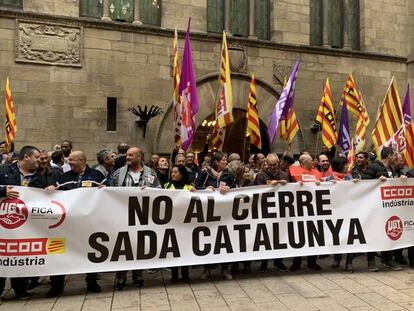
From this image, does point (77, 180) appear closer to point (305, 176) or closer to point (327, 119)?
point (305, 176)

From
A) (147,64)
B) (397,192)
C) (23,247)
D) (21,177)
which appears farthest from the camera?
(147,64)

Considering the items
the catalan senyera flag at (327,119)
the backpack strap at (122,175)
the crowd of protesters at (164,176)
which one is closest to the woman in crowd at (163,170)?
the crowd of protesters at (164,176)

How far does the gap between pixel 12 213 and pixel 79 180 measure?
924 mm

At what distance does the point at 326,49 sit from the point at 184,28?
16.4ft

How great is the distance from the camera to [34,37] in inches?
434

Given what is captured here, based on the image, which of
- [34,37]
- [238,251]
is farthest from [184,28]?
[238,251]

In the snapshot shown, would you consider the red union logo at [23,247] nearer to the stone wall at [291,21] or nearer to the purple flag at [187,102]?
the purple flag at [187,102]

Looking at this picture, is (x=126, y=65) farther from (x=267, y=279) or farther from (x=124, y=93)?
(x=267, y=279)

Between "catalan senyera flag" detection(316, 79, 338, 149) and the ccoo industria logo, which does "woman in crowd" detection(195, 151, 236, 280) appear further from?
"catalan senyera flag" detection(316, 79, 338, 149)

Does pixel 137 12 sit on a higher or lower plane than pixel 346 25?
lower

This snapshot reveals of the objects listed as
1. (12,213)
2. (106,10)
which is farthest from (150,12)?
(12,213)

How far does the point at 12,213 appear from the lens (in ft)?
17.7

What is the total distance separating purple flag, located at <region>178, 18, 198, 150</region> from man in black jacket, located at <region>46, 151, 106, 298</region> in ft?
8.06

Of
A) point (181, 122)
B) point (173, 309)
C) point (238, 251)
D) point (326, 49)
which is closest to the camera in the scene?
point (173, 309)
